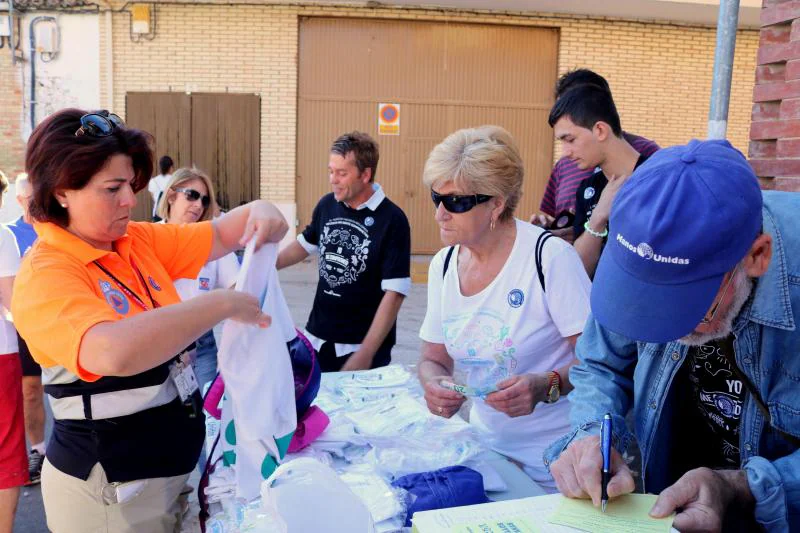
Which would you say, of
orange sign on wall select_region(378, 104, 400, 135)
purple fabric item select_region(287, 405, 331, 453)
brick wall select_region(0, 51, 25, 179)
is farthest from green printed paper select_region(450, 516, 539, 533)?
brick wall select_region(0, 51, 25, 179)

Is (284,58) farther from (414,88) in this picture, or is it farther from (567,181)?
(567,181)

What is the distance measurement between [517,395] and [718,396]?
71cm

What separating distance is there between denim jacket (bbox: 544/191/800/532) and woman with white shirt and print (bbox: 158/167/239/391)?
2433 mm

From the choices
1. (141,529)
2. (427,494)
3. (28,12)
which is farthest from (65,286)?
(28,12)

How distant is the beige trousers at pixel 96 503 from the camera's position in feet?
6.59

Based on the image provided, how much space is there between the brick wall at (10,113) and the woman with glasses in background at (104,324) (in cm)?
1264

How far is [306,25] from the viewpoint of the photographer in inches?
512

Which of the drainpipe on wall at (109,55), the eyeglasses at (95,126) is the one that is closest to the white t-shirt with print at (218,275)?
the eyeglasses at (95,126)

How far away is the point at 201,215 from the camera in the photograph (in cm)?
393

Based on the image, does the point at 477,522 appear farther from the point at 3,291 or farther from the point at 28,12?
the point at 28,12

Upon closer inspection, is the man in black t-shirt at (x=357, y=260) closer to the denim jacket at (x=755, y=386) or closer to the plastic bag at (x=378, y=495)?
the plastic bag at (x=378, y=495)

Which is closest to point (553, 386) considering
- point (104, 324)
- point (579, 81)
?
point (104, 324)

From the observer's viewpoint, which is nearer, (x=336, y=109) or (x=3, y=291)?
(x=3, y=291)

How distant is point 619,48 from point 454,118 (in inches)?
146
